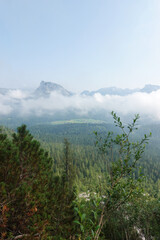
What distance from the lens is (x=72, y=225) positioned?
6.84 meters

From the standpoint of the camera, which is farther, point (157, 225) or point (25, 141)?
point (157, 225)

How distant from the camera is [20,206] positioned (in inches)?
193

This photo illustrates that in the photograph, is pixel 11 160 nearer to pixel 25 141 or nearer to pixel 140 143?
pixel 25 141

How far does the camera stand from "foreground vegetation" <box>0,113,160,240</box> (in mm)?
3623

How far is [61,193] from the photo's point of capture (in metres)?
7.08

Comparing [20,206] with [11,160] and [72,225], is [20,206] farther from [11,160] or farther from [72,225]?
[72,225]

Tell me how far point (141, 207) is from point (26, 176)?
353 inches

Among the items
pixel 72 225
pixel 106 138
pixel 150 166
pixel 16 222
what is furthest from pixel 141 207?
pixel 150 166

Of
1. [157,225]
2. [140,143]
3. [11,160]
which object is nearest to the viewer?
[140,143]

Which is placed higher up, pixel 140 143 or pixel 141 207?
pixel 140 143

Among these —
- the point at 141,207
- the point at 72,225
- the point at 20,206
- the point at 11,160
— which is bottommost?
the point at 141,207

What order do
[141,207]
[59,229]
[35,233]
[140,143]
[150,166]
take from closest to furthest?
[140,143]
[35,233]
[59,229]
[141,207]
[150,166]

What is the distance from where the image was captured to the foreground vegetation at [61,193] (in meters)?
3.62

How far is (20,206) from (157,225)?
31.3ft
